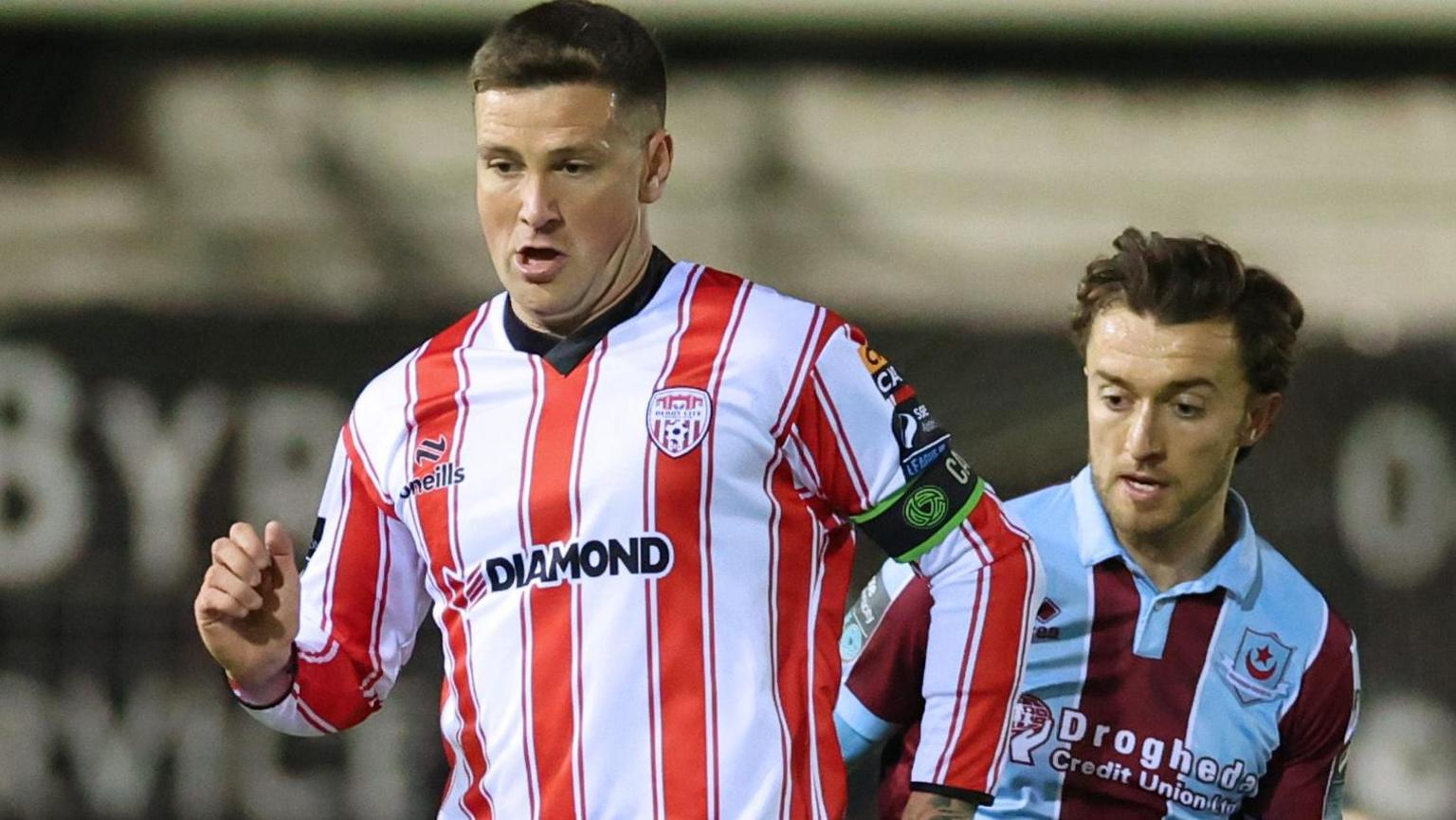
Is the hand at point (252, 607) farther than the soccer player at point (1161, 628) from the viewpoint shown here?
No

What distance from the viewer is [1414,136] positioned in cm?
491

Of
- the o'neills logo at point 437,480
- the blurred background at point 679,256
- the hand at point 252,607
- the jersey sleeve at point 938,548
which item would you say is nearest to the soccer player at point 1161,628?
the jersey sleeve at point 938,548

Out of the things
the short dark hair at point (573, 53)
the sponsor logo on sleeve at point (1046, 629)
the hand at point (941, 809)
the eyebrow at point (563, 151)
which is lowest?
the hand at point (941, 809)

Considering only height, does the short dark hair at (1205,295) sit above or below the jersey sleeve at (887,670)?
above

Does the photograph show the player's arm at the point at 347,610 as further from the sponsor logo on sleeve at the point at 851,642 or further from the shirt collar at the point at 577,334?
the sponsor logo on sleeve at the point at 851,642

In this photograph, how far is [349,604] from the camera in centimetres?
260

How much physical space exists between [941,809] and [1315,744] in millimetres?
707

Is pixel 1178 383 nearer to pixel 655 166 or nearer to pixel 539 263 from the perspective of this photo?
pixel 655 166

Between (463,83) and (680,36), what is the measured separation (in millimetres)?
489

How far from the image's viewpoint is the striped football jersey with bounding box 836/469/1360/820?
2855 millimetres

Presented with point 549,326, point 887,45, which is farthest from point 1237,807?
point 887,45

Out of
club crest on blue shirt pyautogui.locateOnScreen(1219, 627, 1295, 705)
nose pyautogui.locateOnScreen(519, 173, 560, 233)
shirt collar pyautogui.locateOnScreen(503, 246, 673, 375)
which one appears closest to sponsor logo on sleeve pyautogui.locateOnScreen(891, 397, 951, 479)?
shirt collar pyautogui.locateOnScreen(503, 246, 673, 375)

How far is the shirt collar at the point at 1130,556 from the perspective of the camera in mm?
2951

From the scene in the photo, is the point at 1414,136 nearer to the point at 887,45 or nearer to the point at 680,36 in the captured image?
the point at 887,45
